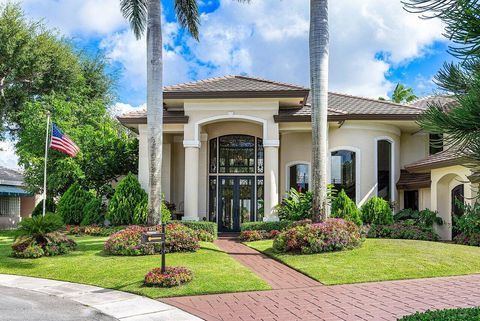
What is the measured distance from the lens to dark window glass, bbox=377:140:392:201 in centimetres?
2159

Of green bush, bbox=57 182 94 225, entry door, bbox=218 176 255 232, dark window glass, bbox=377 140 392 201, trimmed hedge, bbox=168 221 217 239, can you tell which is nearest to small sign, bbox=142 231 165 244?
trimmed hedge, bbox=168 221 217 239

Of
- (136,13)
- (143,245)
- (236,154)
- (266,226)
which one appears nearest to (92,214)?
(236,154)

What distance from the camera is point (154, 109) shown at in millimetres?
15812

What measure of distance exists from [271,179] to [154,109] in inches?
253

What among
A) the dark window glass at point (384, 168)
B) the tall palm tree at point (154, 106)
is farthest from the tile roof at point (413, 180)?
the tall palm tree at point (154, 106)

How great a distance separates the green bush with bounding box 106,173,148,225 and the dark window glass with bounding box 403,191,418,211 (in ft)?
39.8

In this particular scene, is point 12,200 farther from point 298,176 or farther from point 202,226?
point 298,176

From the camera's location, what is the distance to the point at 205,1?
18906mm

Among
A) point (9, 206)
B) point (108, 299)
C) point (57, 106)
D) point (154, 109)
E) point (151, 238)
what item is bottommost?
point (108, 299)

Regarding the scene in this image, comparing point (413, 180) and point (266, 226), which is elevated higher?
point (413, 180)

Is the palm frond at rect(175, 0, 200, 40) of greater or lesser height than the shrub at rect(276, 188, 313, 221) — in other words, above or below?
above

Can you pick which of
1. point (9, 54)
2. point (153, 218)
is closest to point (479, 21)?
point (153, 218)

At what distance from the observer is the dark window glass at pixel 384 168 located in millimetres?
21594

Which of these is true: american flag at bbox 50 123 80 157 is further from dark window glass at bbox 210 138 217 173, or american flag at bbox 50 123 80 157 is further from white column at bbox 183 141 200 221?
dark window glass at bbox 210 138 217 173
